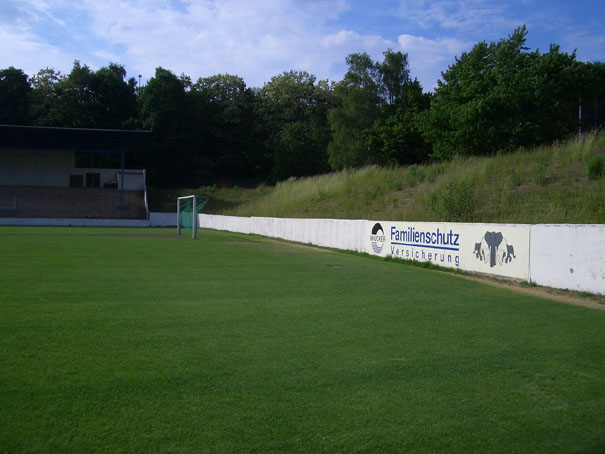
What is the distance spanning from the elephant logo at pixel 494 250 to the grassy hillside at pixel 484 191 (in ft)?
14.4

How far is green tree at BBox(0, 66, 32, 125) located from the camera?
67250 mm

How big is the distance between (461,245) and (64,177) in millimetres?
56308

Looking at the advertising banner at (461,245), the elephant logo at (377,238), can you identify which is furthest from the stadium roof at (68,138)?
the advertising banner at (461,245)

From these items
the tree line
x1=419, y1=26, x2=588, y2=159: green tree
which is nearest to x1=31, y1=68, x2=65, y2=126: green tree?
the tree line

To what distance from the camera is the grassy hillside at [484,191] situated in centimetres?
1836

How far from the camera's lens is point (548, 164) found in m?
23.2

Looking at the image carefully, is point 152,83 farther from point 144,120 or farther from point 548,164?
point 548,164

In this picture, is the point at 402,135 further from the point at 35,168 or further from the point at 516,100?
the point at 35,168

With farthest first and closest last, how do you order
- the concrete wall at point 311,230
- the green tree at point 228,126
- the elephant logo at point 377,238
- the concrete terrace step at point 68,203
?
A: the green tree at point 228,126 < the concrete terrace step at point 68,203 < the concrete wall at point 311,230 < the elephant logo at point 377,238

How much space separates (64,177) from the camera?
59938 millimetres

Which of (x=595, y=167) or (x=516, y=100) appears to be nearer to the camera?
→ (x=595, y=167)

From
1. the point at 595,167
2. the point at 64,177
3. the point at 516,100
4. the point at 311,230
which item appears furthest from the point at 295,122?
the point at 595,167

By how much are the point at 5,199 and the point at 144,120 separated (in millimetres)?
21507

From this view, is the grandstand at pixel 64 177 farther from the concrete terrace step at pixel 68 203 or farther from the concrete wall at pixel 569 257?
the concrete wall at pixel 569 257
